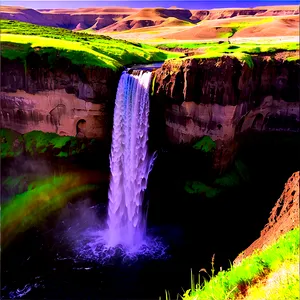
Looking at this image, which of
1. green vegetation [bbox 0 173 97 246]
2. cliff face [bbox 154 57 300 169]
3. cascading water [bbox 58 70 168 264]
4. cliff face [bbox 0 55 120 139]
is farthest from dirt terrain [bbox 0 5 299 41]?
green vegetation [bbox 0 173 97 246]

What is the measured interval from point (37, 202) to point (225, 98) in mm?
15383

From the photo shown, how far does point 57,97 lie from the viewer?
22.8 meters

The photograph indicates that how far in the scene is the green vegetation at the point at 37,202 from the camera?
71.7 ft

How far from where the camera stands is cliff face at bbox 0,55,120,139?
2216 cm

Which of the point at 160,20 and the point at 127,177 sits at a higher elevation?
the point at 160,20

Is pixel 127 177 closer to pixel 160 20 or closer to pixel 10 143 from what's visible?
pixel 10 143

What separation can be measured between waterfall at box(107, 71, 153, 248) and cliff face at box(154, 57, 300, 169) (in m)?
1.68

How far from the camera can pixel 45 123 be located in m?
23.9

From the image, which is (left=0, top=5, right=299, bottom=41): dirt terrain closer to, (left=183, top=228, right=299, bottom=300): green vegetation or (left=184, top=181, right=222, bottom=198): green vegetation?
(left=184, top=181, right=222, bottom=198): green vegetation

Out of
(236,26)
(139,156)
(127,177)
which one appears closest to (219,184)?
(139,156)

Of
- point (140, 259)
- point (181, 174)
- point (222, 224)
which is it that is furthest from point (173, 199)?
point (140, 259)

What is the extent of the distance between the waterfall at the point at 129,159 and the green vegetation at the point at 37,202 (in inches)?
118

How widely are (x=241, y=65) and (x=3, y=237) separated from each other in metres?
19.3

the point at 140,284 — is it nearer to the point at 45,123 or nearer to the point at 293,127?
the point at 45,123
